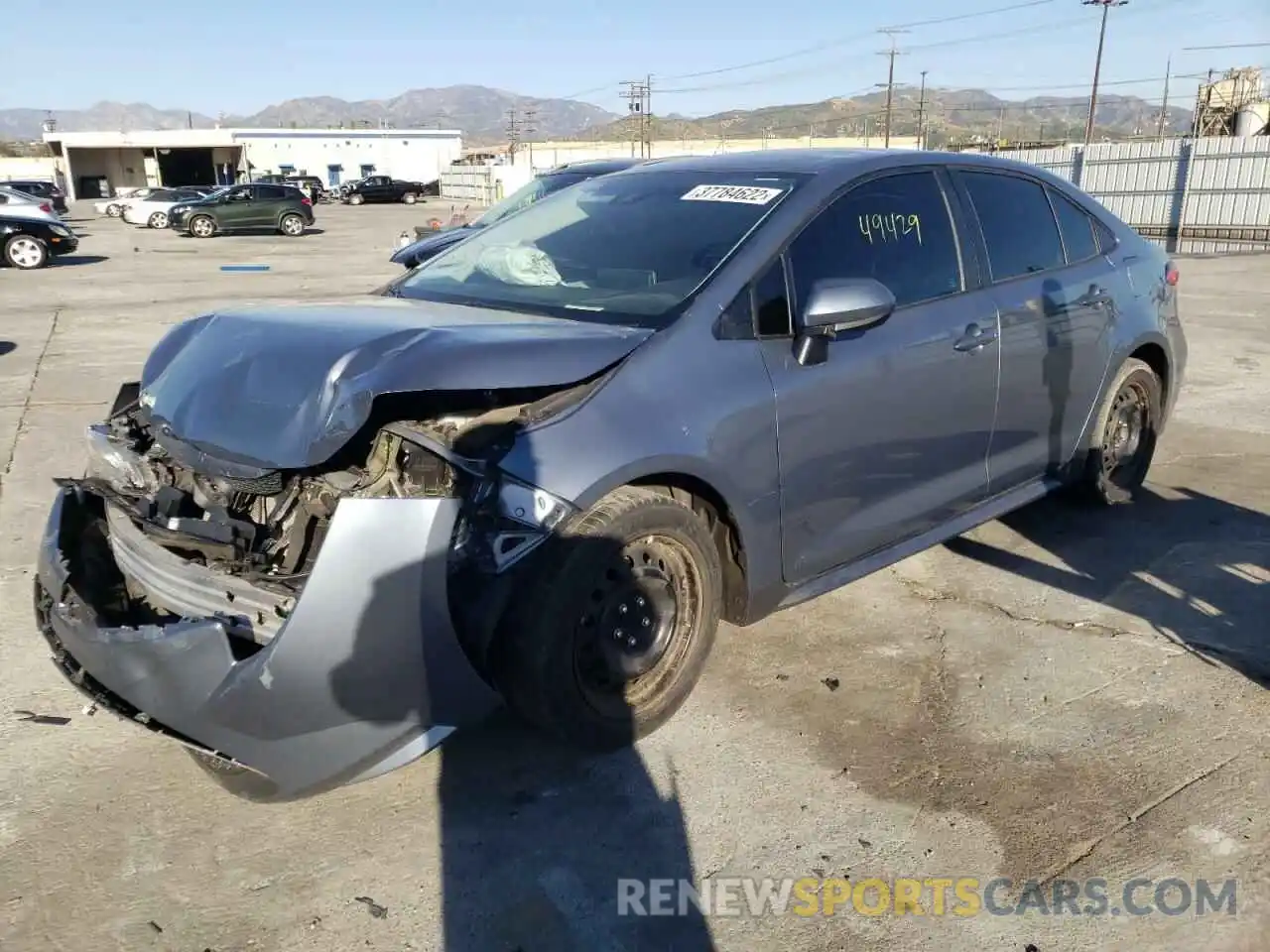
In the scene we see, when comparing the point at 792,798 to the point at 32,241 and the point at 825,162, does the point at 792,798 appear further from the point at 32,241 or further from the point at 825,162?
the point at 32,241

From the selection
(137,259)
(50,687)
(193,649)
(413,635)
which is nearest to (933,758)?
(413,635)

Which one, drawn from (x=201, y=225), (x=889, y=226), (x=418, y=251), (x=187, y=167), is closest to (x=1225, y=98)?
(x=201, y=225)

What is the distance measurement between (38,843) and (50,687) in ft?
3.28

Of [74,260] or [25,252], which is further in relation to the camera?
[74,260]

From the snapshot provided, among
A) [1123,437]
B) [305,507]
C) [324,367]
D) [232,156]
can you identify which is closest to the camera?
[324,367]

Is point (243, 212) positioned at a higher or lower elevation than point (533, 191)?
lower

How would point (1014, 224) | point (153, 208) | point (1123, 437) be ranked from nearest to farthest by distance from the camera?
1. point (1014, 224)
2. point (1123, 437)
3. point (153, 208)

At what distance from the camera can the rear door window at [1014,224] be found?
4.20 metres

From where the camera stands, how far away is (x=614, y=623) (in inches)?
118

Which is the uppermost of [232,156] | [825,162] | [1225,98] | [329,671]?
[1225,98]

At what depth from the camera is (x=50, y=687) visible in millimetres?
3617

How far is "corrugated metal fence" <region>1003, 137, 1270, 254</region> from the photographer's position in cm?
2331

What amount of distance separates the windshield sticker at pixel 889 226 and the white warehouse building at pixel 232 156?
70319mm

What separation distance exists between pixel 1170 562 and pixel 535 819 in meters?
3.33
